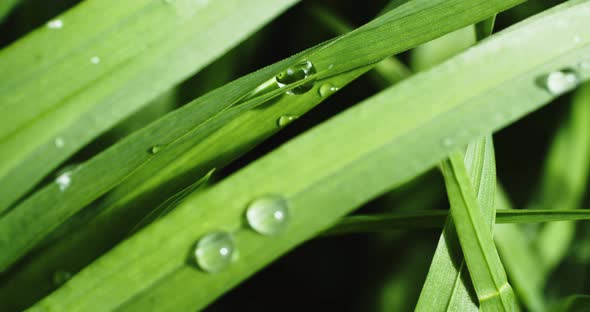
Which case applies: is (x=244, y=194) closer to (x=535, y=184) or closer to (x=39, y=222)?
(x=39, y=222)

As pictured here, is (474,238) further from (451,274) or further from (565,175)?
(565,175)

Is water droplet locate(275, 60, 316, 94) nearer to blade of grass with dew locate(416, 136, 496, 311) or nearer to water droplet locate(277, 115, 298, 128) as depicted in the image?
water droplet locate(277, 115, 298, 128)

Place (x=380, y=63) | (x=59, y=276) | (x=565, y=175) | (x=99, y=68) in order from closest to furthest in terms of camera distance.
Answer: (x=99, y=68)
(x=59, y=276)
(x=380, y=63)
(x=565, y=175)

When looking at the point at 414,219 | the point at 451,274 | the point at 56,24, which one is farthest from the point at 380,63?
the point at 56,24

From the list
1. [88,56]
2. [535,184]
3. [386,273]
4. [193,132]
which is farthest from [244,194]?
[535,184]

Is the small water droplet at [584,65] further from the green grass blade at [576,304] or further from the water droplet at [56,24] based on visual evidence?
the water droplet at [56,24]

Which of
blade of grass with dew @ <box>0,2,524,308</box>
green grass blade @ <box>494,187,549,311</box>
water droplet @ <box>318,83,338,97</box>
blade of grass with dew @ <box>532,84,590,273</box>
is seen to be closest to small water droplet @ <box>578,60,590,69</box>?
blade of grass with dew @ <box>0,2,524,308</box>

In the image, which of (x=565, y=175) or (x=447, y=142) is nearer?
(x=447, y=142)
